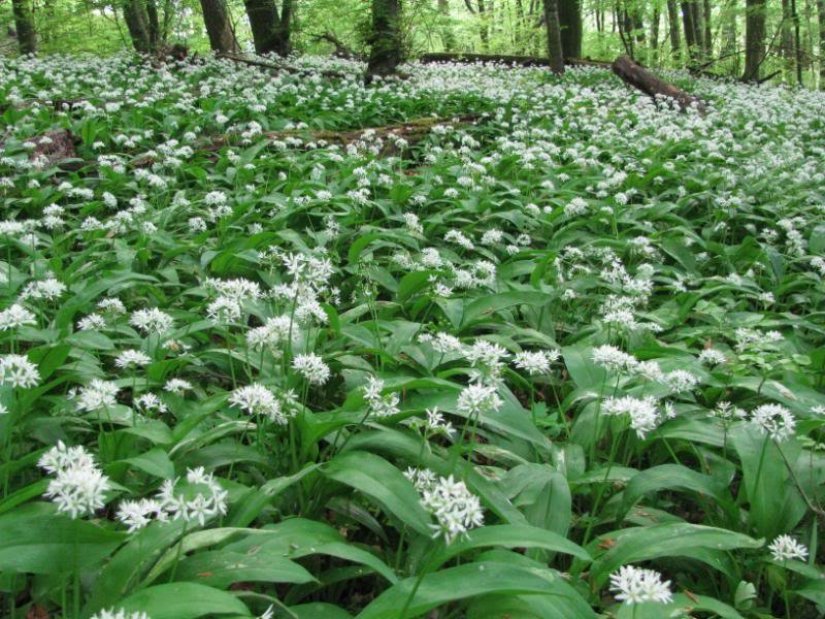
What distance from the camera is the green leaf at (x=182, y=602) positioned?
124 centimetres

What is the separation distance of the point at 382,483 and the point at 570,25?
17660 mm

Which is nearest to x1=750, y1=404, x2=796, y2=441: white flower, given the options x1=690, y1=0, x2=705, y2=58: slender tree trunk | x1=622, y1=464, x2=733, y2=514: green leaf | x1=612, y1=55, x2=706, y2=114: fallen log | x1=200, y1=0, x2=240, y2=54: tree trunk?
x1=622, y1=464, x2=733, y2=514: green leaf

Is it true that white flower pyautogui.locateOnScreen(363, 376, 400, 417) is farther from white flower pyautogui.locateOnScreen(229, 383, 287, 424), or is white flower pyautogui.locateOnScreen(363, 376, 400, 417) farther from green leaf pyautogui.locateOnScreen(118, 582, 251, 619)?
green leaf pyautogui.locateOnScreen(118, 582, 251, 619)

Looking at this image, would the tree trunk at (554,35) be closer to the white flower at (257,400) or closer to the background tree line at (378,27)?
the background tree line at (378,27)

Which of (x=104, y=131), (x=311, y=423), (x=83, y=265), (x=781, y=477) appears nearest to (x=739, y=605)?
(x=781, y=477)

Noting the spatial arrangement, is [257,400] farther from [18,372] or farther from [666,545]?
[666,545]

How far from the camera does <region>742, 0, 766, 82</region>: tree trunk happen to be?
13.9 metres

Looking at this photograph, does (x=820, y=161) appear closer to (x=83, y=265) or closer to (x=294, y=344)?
(x=294, y=344)

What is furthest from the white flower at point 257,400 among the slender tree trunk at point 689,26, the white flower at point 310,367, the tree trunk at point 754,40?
the slender tree trunk at point 689,26

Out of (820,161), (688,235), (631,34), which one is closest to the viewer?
(688,235)

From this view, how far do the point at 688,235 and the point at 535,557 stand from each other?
401cm

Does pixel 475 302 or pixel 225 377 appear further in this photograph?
pixel 475 302

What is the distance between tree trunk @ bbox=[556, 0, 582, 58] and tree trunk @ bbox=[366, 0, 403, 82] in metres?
5.61

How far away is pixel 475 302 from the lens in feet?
11.0
